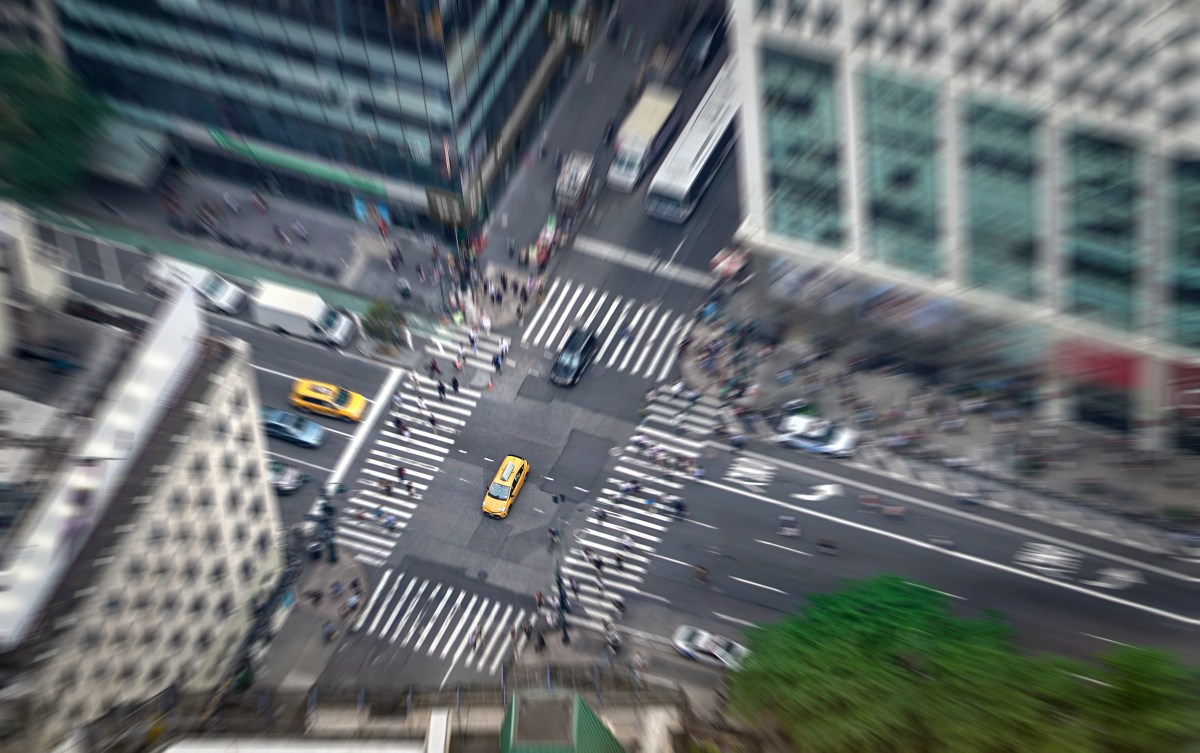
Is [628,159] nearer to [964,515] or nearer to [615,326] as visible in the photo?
[615,326]

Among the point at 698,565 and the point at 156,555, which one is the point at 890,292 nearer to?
the point at 698,565

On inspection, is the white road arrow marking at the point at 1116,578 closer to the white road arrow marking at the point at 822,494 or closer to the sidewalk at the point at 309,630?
the white road arrow marking at the point at 822,494

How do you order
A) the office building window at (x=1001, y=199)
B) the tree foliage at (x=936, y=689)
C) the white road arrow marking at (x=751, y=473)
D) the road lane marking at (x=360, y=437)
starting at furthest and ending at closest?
the road lane marking at (x=360, y=437), the white road arrow marking at (x=751, y=473), the office building window at (x=1001, y=199), the tree foliage at (x=936, y=689)

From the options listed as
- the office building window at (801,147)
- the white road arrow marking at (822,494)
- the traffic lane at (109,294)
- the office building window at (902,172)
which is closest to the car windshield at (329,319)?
the traffic lane at (109,294)

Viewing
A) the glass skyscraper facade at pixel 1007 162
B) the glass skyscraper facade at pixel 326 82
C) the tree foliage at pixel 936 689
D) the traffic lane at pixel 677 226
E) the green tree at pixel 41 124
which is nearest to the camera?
the tree foliage at pixel 936 689

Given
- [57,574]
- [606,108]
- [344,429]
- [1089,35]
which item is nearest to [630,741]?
[57,574]

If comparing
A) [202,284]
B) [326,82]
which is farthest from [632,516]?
[326,82]

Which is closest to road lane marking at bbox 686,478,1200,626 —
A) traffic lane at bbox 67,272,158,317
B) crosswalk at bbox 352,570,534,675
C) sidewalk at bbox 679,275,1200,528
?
sidewalk at bbox 679,275,1200,528
